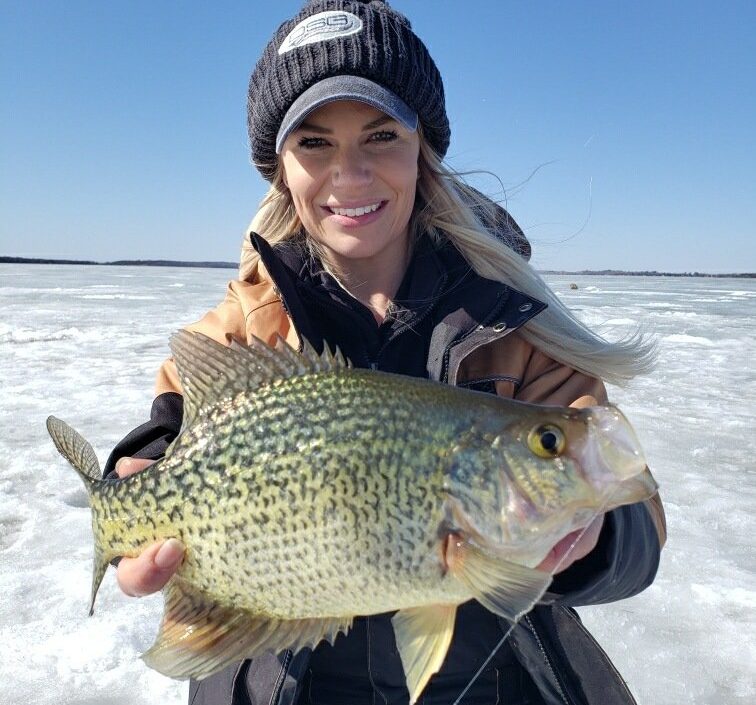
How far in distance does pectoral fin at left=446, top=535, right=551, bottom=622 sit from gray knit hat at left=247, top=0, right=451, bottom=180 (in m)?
1.42

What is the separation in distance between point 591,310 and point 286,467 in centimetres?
1755

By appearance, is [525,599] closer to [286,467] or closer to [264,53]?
[286,467]

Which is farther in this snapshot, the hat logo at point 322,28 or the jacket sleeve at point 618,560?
the hat logo at point 322,28

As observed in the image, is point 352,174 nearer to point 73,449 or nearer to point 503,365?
point 503,365

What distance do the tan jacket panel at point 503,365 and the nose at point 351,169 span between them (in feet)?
1.48

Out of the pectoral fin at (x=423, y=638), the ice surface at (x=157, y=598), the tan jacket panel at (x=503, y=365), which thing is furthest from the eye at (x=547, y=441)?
the ice surface at (x=157, y=598)

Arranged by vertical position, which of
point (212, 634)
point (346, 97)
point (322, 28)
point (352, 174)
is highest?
point (322, 28)

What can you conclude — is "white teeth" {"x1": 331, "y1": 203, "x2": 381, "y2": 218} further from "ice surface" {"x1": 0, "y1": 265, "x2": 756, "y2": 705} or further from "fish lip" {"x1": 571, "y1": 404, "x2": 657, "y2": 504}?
"ice surface" {"x1": 0, "y1": 265, "x2": 756, "y2": 705}

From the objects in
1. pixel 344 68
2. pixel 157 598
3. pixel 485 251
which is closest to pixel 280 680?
pixel 157 598

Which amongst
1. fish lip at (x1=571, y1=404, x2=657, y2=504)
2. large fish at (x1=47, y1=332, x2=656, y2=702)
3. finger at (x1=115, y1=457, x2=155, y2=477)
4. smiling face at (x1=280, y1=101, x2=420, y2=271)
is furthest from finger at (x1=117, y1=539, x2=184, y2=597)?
smiling face at (x1=280, y1=101, x2=420, y2=271)

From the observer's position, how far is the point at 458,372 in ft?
7.23

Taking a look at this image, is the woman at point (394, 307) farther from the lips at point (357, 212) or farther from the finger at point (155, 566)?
the finger at point (155, 566)

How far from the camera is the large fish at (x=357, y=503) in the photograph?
1.41m

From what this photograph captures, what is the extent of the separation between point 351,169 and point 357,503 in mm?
1215
